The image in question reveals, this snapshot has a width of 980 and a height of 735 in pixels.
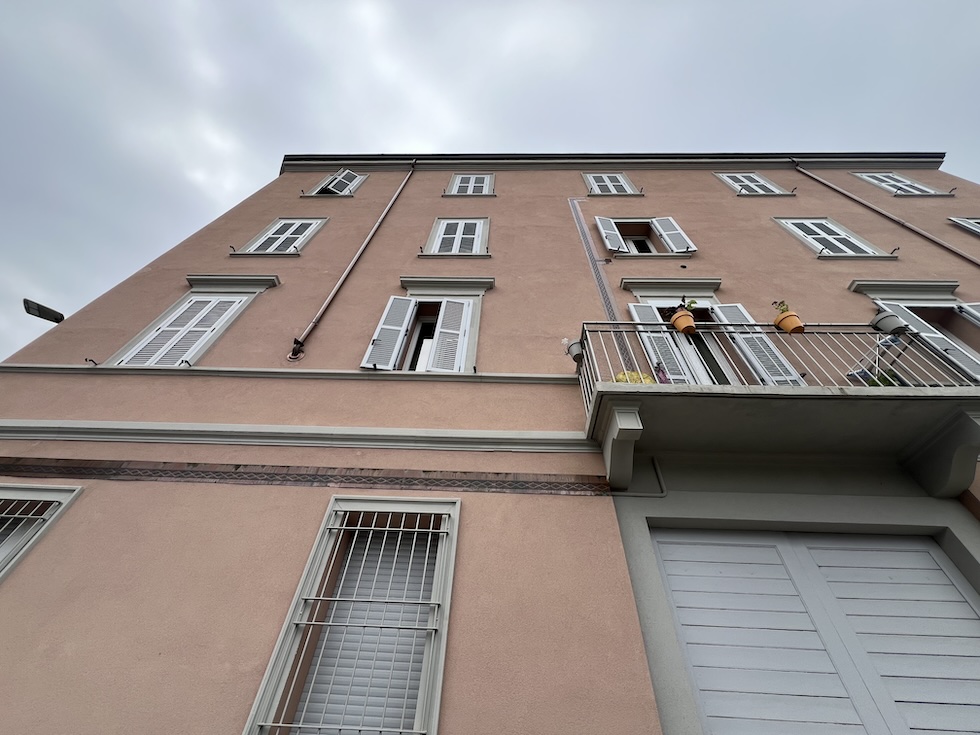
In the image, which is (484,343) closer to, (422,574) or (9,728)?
(422,574)

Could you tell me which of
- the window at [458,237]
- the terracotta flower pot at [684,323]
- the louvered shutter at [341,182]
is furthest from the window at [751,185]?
the louvered shutter at [341,182]

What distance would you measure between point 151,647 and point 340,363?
3401 mm

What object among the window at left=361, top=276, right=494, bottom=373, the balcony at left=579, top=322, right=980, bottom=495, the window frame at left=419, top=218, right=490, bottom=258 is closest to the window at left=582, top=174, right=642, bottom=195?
the window frame at left=419, top=218, right=490, bottom=258

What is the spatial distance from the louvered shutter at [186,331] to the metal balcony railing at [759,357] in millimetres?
5231

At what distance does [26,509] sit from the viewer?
443 cm

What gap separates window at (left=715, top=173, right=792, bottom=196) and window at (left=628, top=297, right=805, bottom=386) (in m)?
5.97

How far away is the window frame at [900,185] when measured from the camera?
10.7m

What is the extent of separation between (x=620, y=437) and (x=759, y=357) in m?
2.78

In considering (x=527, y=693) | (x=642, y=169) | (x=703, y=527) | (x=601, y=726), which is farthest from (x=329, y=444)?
(x=642, y=169)

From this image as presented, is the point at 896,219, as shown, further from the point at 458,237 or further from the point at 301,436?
the point at 301,436

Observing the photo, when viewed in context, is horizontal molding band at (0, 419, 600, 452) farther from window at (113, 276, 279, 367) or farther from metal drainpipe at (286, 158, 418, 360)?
metal drainpipe at (286, 158, 418, 360)

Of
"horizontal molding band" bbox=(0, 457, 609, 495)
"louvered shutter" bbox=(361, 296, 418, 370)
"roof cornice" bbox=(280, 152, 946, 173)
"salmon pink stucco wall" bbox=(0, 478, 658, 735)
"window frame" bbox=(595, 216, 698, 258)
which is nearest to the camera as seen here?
"salmon pink stucco wall" bbox=(0, 478, 658, 735)

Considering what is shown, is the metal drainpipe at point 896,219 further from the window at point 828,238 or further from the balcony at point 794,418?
the balcony at point 794,418

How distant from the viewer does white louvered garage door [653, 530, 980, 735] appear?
3.31 meters
